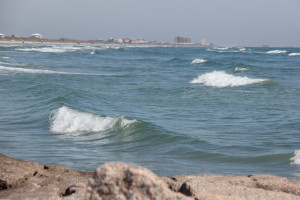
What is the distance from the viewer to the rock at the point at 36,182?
5025 millimetres

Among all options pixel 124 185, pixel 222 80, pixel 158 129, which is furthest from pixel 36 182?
pixel 222 80

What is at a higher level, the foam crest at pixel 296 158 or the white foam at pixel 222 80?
the foam crest at pixel 296 158

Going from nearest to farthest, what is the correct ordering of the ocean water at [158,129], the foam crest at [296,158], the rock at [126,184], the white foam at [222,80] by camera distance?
the rock at [126,184], the foam crest at [296,158], the ocean water at [158,129], the white foam at [222,80]

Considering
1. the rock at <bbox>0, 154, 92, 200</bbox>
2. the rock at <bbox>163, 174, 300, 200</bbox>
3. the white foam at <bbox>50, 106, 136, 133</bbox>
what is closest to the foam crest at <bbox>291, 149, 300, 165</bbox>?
the rock at <bbox>163, 174, 300, 200</bbox>

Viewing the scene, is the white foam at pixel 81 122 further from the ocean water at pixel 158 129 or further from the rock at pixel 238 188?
the rock at pixel 238 188

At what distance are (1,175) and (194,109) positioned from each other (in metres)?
10.8

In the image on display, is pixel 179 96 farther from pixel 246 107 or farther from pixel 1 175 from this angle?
pixel 1 175

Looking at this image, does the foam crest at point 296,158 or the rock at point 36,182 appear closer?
the rock at point 36,182

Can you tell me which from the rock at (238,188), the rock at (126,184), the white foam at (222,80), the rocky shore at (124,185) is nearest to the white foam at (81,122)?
the rocky shore at (124,185)

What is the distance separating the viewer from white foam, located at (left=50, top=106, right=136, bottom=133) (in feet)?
42.5

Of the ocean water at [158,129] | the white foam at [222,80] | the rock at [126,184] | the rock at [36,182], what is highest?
the rock at [126,184]

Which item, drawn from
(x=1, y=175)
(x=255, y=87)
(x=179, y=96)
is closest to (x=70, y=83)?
(x=179, y=96)

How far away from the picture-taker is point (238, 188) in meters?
5.33

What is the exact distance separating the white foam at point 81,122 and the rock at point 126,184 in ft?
32.1
